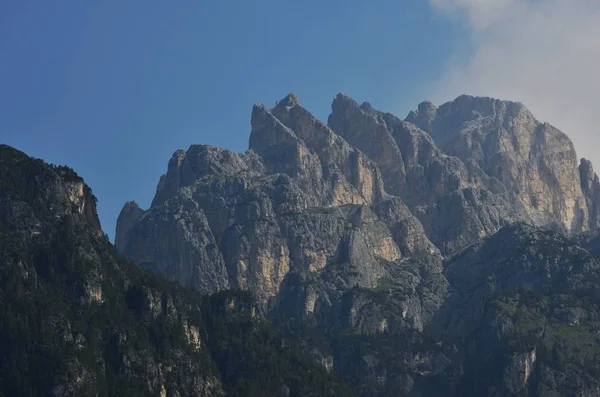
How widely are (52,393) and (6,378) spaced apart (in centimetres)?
744

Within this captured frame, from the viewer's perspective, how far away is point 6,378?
199 metres

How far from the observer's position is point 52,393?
19962cm
